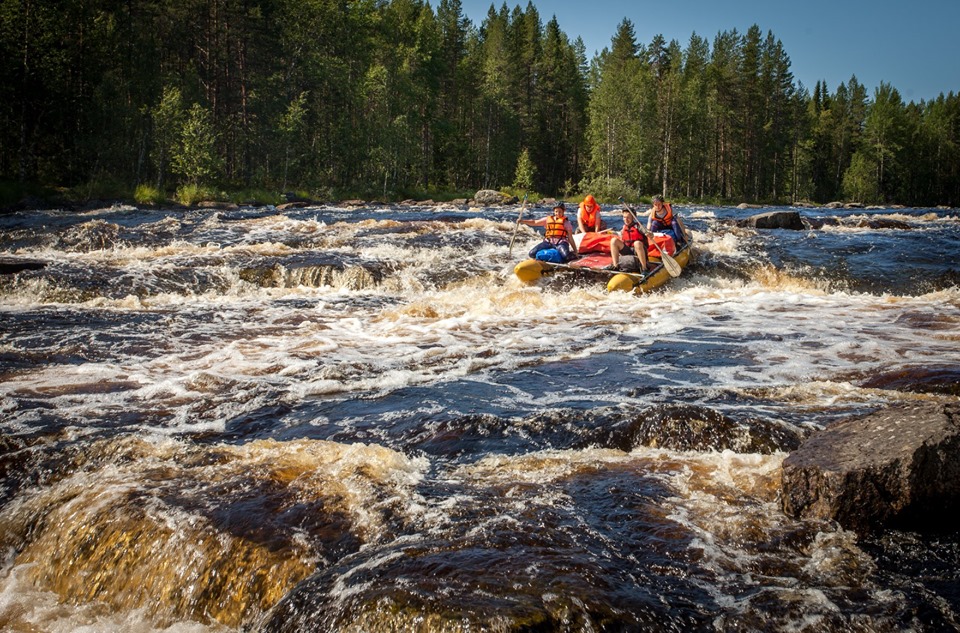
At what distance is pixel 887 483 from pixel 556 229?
35.5ft

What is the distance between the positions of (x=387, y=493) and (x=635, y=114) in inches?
1893

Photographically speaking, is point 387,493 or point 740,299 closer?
point 387,493

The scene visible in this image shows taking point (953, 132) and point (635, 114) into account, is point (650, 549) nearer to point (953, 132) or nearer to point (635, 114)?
point (635, 114)

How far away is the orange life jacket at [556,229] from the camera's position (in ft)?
46.8

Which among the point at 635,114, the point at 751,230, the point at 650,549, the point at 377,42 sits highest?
the point at 377,42

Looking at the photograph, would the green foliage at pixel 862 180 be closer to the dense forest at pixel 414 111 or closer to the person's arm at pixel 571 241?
the dense forest at pixel 414 111

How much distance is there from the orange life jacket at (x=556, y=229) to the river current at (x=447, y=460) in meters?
1.95

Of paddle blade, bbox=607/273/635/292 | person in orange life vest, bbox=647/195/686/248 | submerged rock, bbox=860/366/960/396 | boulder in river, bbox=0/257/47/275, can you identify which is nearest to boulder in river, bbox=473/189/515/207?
person in orange life vest, bbox=647/195/686/248

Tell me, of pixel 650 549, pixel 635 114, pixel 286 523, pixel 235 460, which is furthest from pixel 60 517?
pixel 635 114

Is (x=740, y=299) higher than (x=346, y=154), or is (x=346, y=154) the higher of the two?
(x=346, y=154)

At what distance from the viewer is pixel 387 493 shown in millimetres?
4543

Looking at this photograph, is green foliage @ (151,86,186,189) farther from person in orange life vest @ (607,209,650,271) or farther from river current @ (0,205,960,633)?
person in orange life vest @ (607,209,650,271)

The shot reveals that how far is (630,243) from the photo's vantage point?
13758mm

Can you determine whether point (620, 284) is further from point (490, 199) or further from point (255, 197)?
point (490, 199)
